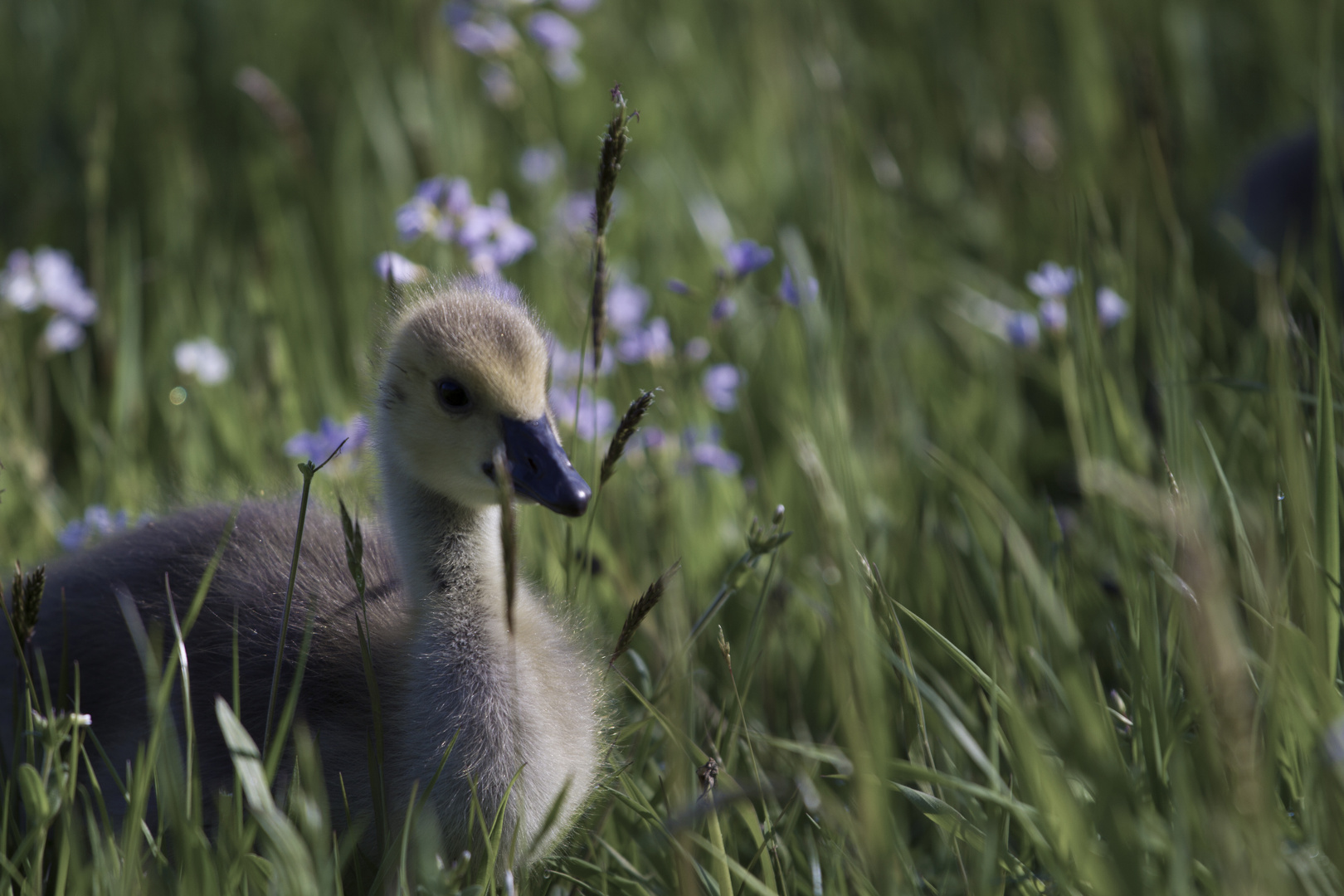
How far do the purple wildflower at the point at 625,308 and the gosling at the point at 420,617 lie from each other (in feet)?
2.81

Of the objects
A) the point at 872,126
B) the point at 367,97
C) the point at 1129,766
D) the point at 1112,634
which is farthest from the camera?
the point at 872,126

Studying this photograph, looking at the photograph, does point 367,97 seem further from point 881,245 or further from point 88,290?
point 881,245

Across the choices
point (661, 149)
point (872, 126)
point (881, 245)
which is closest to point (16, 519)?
point (661, 149)

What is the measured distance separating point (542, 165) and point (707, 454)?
1.71m

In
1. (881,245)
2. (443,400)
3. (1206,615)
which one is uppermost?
(1206,615)

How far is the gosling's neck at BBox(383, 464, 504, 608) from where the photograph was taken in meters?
2.18

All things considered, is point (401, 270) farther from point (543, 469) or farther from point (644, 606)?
point (644, 606)

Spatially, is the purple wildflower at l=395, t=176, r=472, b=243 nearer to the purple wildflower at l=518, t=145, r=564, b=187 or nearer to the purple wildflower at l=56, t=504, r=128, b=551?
the purple wildflower at l=56, t=504, r=128, b=551

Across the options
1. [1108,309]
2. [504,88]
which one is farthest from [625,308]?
[504,88]

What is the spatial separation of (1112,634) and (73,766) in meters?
1.73

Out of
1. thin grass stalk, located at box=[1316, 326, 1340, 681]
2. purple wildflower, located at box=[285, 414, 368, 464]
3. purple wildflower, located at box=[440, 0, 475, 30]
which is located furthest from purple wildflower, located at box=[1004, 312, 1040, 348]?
purple wildflower, located at box=[440, 0, 475, 30]

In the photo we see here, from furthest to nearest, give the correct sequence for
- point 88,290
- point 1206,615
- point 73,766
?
1. point 88,290
2. point 73,766
3. point 1206,615

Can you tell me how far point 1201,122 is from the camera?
520 centimetres

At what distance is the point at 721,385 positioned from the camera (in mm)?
3188
